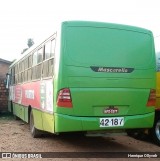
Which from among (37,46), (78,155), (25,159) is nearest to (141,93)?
(78,155)

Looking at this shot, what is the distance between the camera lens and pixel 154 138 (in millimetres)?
9586

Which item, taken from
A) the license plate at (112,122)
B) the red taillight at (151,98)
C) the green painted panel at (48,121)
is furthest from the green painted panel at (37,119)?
the red taillight at (151,98)

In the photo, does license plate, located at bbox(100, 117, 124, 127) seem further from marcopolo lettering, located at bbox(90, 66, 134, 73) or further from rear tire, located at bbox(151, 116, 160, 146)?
rear tire, located at bbox(151, 116, 160, 146)

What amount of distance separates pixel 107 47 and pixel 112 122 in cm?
157

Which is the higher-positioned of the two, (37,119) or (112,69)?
(112,69)

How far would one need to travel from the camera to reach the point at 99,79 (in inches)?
297

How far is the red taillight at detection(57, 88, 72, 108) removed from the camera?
7297 mm

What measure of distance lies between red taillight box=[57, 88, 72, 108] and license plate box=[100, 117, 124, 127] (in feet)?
2.52

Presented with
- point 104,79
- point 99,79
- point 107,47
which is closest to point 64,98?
point 99,79

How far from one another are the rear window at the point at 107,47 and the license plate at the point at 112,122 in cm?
113

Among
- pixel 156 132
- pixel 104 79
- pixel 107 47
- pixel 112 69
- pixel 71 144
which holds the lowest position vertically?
pixel 71 144

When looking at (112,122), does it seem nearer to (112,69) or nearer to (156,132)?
(112,69)

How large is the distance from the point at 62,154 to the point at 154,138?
2.84 metres

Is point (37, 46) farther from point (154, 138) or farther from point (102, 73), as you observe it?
point (154, 138)
